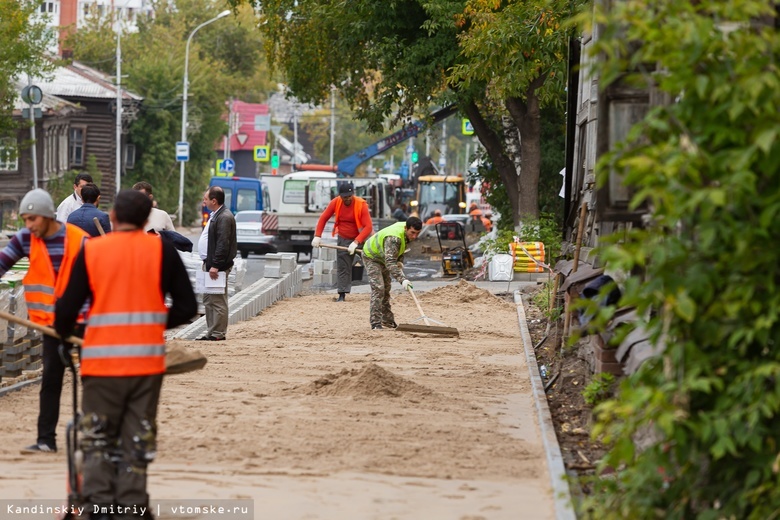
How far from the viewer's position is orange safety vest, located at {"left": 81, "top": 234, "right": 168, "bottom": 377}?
6500 mm

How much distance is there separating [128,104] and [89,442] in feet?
175

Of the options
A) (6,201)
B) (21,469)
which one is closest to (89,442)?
(21,469)

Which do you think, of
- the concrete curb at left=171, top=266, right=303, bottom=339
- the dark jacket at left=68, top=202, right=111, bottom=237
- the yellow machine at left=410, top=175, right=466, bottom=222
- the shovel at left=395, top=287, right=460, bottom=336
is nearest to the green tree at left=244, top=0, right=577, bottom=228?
the concrete curb at left=171, top=266, right=303, bottom=339

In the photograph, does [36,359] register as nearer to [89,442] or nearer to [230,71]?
[89,442]

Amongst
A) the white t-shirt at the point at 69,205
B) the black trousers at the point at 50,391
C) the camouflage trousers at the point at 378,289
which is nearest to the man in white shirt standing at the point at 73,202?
the white t-shirt at the point at 69,205

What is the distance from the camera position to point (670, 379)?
5637mm

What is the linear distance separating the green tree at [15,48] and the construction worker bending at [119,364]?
30669mm

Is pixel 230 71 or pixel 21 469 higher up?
pixel 230 71

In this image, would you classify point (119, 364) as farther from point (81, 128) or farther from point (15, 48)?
point (81, 128)

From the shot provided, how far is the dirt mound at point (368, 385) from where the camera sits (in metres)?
11.1

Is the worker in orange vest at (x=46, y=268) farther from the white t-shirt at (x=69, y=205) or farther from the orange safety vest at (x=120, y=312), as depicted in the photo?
the white t-shirt at (x=69, y=205)

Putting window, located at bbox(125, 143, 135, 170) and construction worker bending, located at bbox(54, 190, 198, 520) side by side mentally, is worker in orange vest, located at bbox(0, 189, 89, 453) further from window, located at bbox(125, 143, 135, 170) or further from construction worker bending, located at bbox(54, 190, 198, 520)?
window, located at bbox(125, 143, 135, 170)

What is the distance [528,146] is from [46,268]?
21142 millimetres

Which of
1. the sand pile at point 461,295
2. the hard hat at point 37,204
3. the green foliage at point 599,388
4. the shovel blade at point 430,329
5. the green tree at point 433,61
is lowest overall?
the sand pile at point 461,295
